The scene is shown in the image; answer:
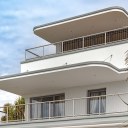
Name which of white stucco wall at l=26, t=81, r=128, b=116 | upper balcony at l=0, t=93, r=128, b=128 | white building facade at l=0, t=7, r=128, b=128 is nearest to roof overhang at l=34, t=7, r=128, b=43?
white building facade at l=0, t=7, r=128, b=128

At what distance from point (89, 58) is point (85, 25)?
9.68 feet

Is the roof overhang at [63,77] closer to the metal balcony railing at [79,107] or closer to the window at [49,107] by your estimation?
the window at [49,107]

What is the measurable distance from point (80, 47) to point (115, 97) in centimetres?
501

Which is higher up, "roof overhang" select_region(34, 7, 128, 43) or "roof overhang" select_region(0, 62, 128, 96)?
"roof overhang" select_region(34, 7, 128, 43)

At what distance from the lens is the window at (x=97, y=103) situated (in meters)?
24.2

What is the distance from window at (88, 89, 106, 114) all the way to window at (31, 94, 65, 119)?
2.03 metres

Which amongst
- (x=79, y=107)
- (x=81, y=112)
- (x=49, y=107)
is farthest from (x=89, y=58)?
(x=49, y=107)

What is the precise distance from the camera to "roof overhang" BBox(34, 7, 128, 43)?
25438 mm

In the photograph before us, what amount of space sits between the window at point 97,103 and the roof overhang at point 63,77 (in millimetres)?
603

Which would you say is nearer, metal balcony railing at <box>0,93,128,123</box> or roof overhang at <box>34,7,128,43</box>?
metal balcony railing at <box>0,93,128,123</box>

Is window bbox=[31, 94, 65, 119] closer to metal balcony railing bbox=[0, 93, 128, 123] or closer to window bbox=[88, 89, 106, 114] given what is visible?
metal balcony railing bbox=[0, 93, 128, 123]

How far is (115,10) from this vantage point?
24969mm

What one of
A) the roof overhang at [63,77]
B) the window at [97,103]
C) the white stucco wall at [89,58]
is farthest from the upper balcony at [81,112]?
the white stucco wall at [89,58]

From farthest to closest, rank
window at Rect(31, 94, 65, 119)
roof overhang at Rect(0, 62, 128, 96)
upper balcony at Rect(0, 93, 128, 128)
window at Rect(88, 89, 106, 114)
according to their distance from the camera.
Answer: window at Rect(31, 94, 65, 119) → window at Rect(88, 89, 106, 114) → roof overhang at Rect(0, 62, 128, 96) → upper balcony at Rect(0, 93, 128, 128)
